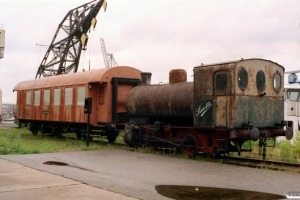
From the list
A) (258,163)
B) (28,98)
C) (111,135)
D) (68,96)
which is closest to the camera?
(258,163)

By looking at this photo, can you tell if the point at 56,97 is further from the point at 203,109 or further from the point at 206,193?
the point at 206,193

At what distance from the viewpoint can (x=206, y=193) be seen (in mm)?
7551

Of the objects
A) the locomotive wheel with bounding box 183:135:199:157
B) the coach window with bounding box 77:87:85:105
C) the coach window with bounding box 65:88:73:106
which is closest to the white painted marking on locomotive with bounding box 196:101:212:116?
the locomotive wheel with bounding box 183:135:199:157

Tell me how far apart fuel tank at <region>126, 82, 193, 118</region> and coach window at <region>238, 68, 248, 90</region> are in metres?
2.00

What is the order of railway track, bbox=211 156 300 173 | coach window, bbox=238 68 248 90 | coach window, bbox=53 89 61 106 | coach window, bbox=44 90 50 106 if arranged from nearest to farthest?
railway track, bbox=211 156 300 173 → coach window, bbox=238 68 248 90 → coach window, bbox=53 89 61 106 → coach window, bbox=44 90 50 106

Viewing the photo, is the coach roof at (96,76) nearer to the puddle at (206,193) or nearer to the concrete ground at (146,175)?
the concrete ground at (146,175)

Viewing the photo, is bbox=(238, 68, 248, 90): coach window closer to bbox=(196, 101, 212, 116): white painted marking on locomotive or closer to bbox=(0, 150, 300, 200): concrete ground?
bbox=(196, 101, 212, 116): white painted marking on locomotive

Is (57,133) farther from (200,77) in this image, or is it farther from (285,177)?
(285,177)

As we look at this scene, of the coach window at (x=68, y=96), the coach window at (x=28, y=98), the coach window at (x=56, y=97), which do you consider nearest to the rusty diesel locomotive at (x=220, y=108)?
the coach window at (x=68, y=96)

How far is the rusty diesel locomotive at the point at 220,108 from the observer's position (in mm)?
11547

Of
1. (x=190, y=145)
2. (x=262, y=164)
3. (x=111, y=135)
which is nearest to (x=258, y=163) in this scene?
(x=262, y=164)

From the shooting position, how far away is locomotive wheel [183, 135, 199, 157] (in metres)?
12.8

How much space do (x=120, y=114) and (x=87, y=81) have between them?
2373 millimetres

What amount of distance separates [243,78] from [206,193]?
5.23 m
